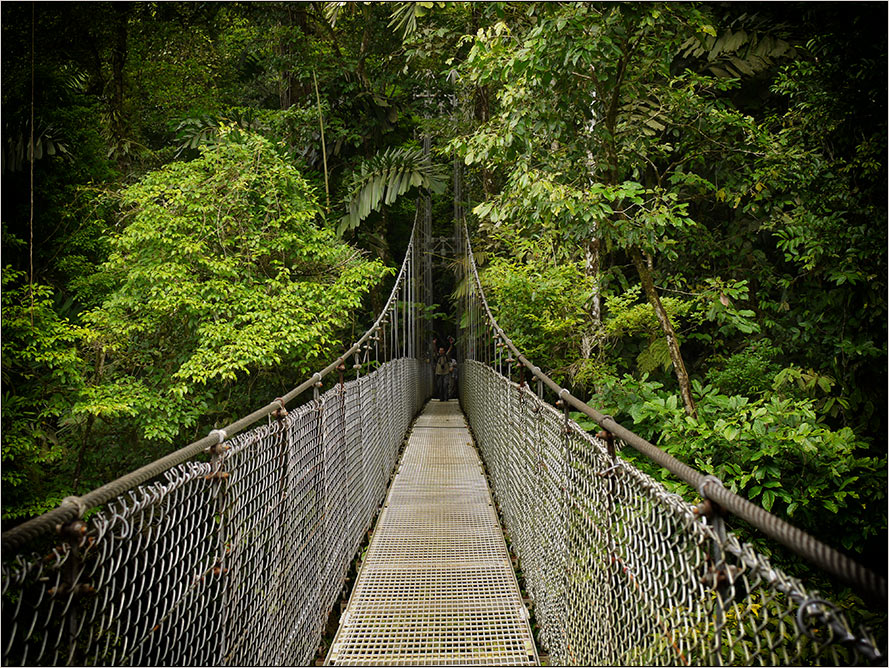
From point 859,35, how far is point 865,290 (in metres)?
1.32

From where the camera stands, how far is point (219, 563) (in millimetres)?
1153

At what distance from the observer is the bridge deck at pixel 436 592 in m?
1.84

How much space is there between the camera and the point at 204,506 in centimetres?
116

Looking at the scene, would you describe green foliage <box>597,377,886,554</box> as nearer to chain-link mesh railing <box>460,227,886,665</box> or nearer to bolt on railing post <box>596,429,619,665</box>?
chain-link mesh railing <box>460,227,886,665</box>

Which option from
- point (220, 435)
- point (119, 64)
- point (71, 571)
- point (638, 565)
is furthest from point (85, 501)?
point (119, 64)

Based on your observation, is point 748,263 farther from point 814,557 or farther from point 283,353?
point 814,557

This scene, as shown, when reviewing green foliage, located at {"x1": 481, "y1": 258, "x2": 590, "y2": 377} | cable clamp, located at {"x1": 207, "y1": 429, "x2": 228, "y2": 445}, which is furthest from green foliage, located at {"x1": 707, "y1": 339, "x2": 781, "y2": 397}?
cable clamp, located at {"x1": 207, "y1": 429, "x2": 228, "y2": 445}

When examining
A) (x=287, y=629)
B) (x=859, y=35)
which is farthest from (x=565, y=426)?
(x=859, y=35)

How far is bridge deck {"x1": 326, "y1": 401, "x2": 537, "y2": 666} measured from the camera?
6.03 ft

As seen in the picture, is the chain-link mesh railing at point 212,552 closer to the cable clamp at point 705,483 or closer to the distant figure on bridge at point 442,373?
the cable clamp at point 705,483

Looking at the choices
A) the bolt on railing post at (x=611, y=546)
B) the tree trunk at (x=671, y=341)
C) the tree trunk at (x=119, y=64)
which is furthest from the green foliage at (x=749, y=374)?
the tree trunk at (x=119, y=64)

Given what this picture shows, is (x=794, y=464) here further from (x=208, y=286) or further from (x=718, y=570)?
(x=208, y=286)

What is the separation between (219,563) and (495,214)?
225 cm

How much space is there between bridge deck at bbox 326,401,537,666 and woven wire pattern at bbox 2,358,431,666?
161 mm
